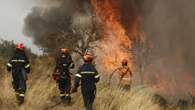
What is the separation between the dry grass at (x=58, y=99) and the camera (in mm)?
13461

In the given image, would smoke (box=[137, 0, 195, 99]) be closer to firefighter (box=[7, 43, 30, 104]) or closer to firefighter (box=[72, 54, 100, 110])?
firefighter (box=[72, 54, 100, 110])

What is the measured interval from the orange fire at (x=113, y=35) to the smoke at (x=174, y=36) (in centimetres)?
220

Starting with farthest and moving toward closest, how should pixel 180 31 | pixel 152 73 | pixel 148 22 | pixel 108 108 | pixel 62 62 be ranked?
pixel 152 73 → pixel 148 22 → pixel 180 31 → pixel 62 62 → pixel 108 108

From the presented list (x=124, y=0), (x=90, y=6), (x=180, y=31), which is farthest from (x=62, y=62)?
(x=90, y=6)

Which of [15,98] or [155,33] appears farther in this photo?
[155,33]

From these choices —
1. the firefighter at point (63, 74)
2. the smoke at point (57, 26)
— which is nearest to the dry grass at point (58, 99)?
the firefighter at point (63, 74)

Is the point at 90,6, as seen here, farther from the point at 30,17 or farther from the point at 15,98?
the point at 15,98

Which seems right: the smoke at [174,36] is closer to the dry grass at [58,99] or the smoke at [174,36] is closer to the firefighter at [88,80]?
the dry grass at [58,99]

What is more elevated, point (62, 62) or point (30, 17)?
point (30, 17)

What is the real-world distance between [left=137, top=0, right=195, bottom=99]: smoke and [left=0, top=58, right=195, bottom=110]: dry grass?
13.6 metres

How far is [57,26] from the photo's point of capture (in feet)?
137

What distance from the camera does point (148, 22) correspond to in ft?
104

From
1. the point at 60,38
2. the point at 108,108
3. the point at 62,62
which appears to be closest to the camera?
the point at 108,108

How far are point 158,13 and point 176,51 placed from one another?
8.51 ft
